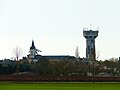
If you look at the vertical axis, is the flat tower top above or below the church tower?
above

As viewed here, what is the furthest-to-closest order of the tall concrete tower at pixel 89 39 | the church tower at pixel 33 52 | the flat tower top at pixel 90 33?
the tall concrete tower at pixel 89 39
the flat tower top at pixel 90 33
the church tower at pixel 33 52

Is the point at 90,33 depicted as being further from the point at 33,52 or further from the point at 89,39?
the point at 33,52

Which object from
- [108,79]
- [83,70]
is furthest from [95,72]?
[108,79]

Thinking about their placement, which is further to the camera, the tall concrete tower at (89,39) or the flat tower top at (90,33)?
the tall concrete tower at (89,39)

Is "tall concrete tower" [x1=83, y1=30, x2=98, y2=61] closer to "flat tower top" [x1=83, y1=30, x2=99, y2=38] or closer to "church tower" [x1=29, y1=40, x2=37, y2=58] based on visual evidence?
"flat tower top" [x1=83, y1=30, x2=99, y2=38]

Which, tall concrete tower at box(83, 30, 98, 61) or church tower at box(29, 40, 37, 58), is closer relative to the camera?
church tower at box(29, 40, 37, 58)

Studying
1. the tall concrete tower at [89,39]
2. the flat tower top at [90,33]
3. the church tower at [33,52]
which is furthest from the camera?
Answer: the tall concrete tower at [89,39]

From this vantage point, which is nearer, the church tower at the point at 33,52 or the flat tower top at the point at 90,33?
the church tower at the point at 33,52

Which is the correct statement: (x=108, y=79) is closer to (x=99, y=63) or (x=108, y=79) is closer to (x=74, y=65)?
(x=74, y=65)

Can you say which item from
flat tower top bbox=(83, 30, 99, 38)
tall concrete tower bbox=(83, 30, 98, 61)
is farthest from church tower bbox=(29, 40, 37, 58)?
flat tower top bbox=(83, 30, 99, 38)

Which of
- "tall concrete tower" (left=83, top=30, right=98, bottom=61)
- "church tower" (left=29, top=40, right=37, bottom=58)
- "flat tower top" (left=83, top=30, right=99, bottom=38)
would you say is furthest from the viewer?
"tall concrete tower" (left=83, top=30, right=98, bottom=61)

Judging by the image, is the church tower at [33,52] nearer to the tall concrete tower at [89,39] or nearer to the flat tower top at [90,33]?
the tall concrete tower at [89,39]

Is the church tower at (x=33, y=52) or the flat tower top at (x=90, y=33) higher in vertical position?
the flat tower top at (x=90, y=33)

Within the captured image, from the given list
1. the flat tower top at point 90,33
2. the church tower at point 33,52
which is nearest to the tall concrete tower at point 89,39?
the flat tower top at point 90,33
